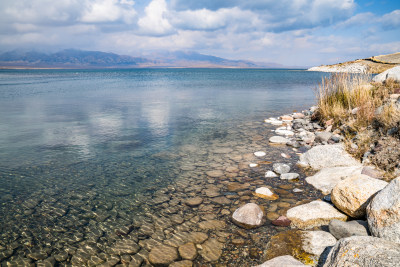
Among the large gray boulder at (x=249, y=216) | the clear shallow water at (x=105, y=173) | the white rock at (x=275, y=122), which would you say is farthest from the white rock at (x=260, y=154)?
the white rock at (x=275, y=122)

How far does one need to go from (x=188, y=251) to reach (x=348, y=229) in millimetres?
2880

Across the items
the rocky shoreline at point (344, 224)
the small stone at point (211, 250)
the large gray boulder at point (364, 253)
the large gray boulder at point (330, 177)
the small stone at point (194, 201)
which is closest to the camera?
the large gray boulder at point (364, 253)

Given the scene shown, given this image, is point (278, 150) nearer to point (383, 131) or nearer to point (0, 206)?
point (383, 131)

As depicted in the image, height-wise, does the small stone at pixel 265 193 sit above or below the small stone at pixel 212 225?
above

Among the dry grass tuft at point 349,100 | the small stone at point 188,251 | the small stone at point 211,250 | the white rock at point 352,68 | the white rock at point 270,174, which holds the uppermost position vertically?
the white rock at point 352,68

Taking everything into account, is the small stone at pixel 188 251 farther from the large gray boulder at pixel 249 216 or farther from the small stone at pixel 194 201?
the small stone at pixel 194 201

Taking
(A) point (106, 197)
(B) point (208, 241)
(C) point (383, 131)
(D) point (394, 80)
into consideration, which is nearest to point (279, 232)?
(B) point (208, 241)

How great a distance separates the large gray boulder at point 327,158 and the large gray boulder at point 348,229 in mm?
3837

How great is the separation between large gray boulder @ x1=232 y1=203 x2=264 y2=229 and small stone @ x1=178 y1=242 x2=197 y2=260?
45.8 inches

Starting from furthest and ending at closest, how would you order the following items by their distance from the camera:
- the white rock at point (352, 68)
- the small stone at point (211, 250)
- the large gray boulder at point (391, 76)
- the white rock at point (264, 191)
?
the white rock at point (352, 68), the large gray boulder at point (391, 76), the white rock at point (264, 191), the small stone at point (211, 250)

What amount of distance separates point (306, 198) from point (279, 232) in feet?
5.86

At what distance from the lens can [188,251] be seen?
15.9ft

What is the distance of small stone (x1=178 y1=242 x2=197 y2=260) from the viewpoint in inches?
186

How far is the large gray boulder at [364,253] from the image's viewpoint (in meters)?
2.78
